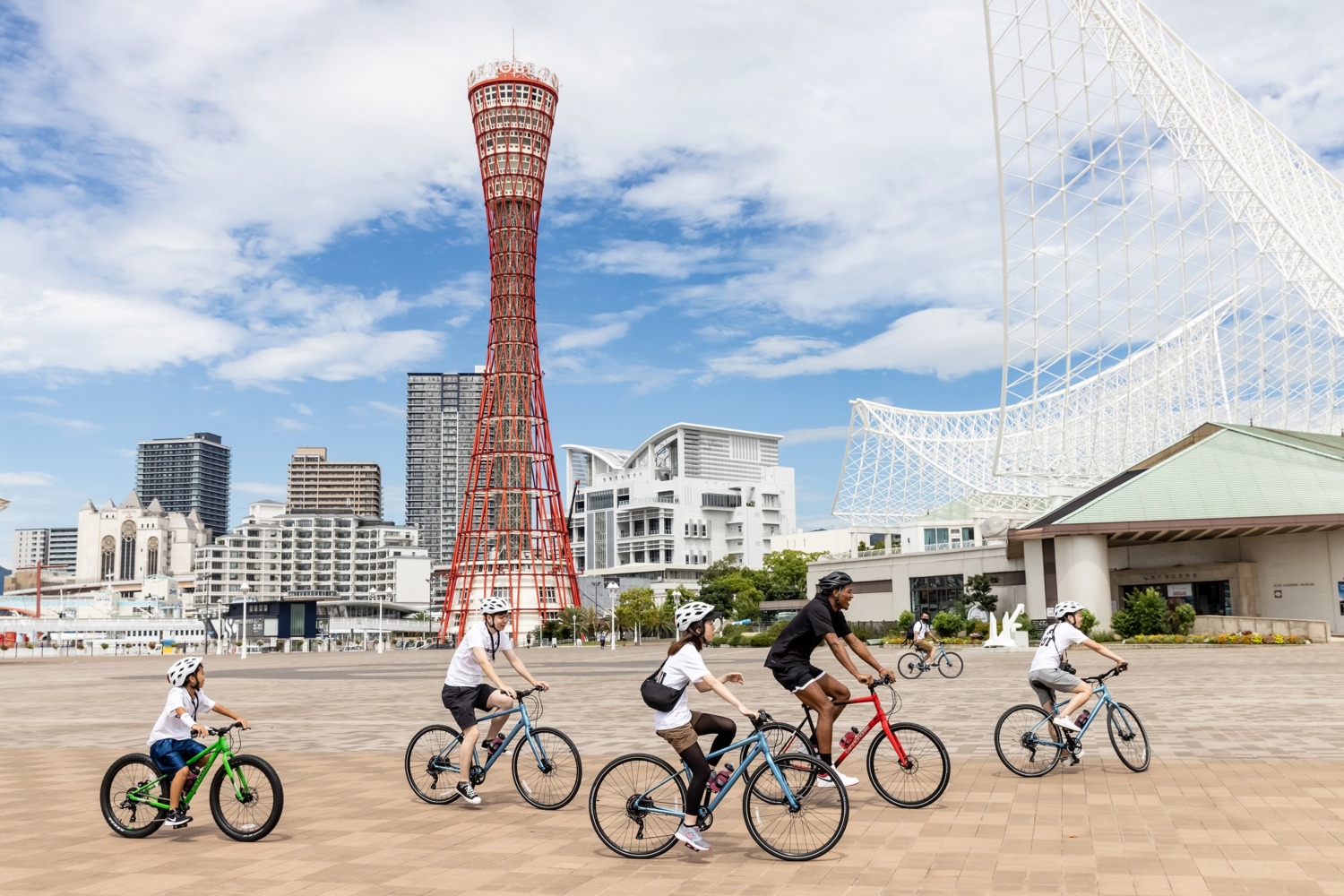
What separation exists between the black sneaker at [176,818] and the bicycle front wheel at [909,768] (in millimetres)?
5946

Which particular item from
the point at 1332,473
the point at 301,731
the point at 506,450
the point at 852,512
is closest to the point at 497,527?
the point at 506,450

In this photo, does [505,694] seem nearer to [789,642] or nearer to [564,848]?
[564,848]

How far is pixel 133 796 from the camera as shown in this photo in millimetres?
9891

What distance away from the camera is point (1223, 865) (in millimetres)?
8078

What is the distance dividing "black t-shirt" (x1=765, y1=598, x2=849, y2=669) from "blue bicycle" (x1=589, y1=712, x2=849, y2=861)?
158cm

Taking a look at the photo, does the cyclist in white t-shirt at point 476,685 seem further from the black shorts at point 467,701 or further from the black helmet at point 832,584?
the black helmet at point 832,584

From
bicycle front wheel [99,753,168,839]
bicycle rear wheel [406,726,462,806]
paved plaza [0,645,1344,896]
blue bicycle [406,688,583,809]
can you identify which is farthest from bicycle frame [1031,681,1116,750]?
bicycle front wheel [99,753,168,839]

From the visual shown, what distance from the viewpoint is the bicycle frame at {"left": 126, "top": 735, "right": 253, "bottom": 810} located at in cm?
946

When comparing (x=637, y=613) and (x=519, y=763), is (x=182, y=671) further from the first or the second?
(x=637, y=613)

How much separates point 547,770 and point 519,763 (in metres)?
0.38

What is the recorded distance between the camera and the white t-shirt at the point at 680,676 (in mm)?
8617

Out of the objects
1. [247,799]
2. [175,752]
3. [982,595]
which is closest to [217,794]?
[247,799]

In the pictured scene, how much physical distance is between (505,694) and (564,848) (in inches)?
74.8

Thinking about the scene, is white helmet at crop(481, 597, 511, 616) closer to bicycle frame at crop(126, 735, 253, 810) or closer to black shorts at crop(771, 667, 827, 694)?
bicycle frame at crop(126, 735, 253, 810)
